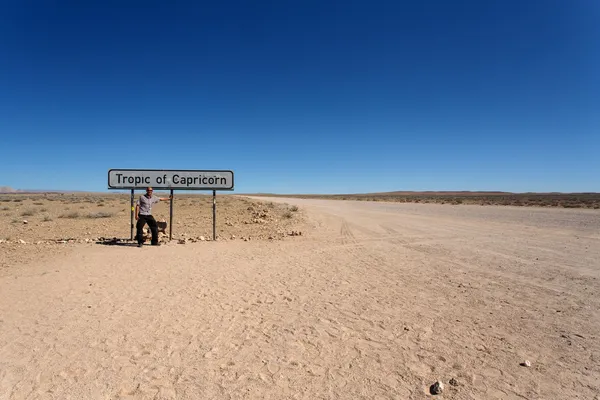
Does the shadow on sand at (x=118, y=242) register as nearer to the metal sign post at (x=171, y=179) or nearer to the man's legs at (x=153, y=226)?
the metal sign post at (x=171, y=179)

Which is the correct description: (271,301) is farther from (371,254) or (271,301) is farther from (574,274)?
(574,274)

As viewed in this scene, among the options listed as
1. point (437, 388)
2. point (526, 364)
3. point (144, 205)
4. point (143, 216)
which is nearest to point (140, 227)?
point (143, 216)

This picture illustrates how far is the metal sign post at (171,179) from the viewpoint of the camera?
12.0 metres

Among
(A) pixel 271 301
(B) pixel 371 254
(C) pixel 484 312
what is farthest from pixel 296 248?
(C) pixel 484 312

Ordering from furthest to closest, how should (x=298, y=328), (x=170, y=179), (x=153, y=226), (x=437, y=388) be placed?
(x=170, y=179), (x=153, y=226), (x=298, y=328), (x=437, y=388)

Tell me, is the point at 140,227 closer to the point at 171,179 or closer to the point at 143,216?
the point at 143,216

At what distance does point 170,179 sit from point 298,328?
9208 millimetres

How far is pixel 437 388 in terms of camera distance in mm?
3361

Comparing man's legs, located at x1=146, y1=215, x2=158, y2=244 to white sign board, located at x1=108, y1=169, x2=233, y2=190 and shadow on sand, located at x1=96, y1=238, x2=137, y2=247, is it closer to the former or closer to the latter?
shadow on sand, located at x1=96, y1=238, x2=137, y2=247

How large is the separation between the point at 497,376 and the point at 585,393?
72cm

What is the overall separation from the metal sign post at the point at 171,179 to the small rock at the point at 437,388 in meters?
9.95

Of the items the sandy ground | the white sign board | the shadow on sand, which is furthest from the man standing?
the sandy ground

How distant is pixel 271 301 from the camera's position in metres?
5.99

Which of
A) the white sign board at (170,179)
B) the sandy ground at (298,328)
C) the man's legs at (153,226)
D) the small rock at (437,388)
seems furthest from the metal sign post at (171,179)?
the small rock at (437,388)
